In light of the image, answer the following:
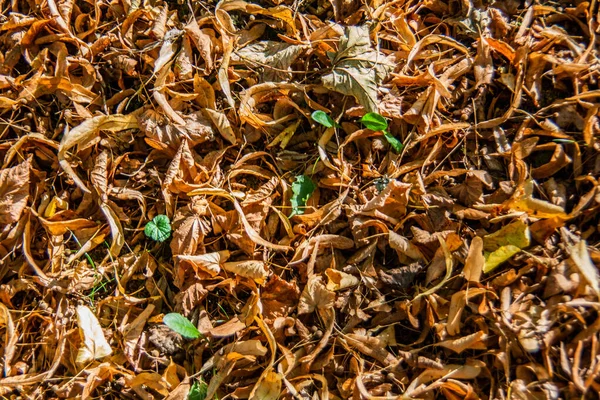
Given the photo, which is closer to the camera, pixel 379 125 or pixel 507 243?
pixel 507 243

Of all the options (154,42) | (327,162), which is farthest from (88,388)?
(154,42)

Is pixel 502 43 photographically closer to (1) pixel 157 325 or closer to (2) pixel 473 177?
(2) pixel 473 177

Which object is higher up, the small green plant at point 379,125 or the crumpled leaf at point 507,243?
the small green plant at point 379,125

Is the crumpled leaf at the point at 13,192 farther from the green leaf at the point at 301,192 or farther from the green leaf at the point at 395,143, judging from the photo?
the green leaf at the point at 395,143

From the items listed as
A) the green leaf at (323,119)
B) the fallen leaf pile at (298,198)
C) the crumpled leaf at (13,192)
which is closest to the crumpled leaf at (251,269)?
the fallen leaf pile at (298,198)

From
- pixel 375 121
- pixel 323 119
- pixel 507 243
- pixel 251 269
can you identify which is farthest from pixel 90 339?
pixel 507 243

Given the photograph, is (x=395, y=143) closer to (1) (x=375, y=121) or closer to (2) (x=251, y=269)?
(1) (x=375, y=121)
